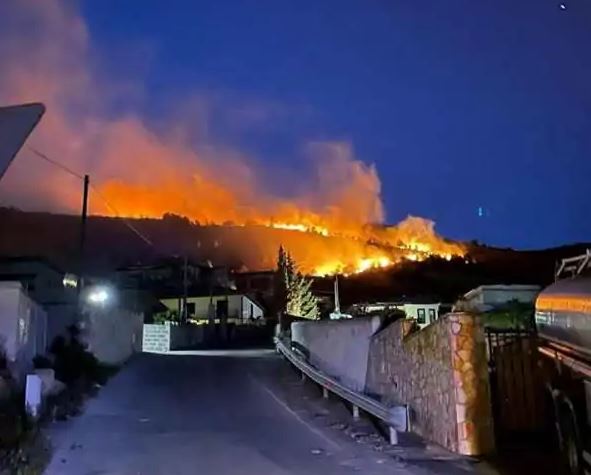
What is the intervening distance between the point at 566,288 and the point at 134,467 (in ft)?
20.8

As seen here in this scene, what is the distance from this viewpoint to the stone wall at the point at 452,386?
9.90 m

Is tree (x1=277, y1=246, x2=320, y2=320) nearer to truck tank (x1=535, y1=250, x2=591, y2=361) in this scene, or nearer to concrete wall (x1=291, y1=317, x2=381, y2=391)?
concrete wall (x1=291, y1=317, x2=381, y2=391)

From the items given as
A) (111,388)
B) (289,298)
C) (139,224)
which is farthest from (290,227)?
(111,388)

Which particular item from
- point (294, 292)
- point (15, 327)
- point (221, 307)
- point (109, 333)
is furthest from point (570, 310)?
point (221, 307)

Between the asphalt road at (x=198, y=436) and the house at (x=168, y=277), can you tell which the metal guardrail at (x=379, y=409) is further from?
the house at (x=168, y=277)

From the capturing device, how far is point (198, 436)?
471 inches

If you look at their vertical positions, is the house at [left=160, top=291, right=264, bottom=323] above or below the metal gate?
above

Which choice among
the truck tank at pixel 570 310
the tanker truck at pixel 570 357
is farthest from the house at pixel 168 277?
the tanker truck at pixel 570 357

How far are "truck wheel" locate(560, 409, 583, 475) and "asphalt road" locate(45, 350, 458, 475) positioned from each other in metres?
2.05

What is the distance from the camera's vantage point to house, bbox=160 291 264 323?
64.5 meters

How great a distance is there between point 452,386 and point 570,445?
2354 millimetres

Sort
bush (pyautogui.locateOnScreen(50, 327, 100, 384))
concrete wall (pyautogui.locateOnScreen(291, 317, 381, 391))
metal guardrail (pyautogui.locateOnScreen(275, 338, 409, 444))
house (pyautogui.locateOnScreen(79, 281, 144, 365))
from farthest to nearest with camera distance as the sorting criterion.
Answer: house (pyautogui.locateOnScreen(79, 281, 144, 365))
bush (pyautogui.locateOnScreen(50, 327, 100, 384))
concrete wall (pyautogui.locateOnScreen(291, 317, 381, 391))
metal guardrail (pyautogui.locateOnScreen(275, 338, 409, 444))

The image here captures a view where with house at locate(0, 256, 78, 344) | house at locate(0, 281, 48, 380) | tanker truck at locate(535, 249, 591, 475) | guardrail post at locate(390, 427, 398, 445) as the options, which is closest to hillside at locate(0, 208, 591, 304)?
house at locate(0, 256, 78, 344)

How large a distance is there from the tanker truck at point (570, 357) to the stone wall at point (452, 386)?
1.16m
